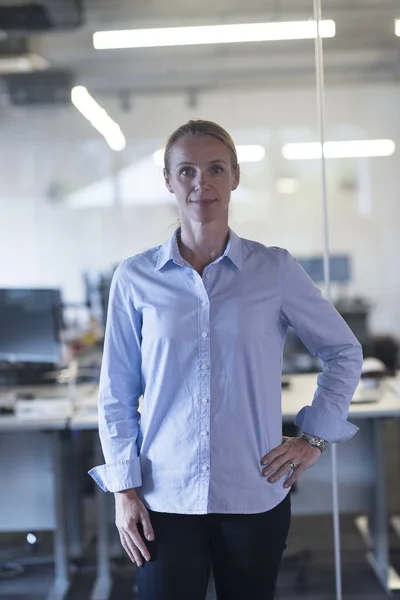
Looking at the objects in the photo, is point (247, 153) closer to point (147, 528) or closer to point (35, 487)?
point (35, 487)

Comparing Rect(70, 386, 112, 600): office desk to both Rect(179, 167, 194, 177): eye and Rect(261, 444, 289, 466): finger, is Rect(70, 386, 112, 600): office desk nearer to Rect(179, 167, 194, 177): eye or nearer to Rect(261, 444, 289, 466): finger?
Rect(261, 444, 289, 466): finger

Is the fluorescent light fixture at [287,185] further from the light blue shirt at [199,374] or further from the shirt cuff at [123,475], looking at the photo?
the shirt cuff at [123,475]

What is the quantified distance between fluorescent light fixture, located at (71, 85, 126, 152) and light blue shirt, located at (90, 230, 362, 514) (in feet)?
8.53

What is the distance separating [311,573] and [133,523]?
169 centimetres

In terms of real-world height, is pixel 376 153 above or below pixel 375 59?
below

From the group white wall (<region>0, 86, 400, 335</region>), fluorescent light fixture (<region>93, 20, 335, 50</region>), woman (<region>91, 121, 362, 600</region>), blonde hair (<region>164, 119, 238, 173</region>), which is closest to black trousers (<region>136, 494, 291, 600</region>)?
woman (<region>91, 121, 362, 600</region>)

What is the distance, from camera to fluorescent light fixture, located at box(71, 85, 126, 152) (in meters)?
3.92

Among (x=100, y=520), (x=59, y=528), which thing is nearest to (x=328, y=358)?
(x=100, y=520)

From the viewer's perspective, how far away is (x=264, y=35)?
3.14 meters

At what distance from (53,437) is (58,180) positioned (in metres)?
3.12

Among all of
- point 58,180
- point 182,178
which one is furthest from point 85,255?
point 182,178

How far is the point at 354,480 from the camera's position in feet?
9.60

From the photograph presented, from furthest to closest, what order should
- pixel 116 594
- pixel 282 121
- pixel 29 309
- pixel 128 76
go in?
pixel 282 121 → pixel 128 76 → pixel 29 309 → pixel 116 594

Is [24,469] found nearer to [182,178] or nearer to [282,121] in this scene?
[182,178]
